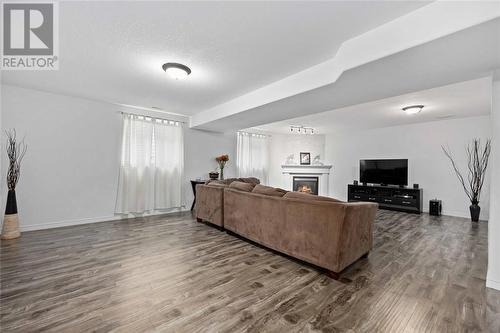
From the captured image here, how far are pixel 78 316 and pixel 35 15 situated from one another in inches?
106

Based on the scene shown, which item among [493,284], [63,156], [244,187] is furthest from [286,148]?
[63,156]

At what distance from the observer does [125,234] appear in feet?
11.8

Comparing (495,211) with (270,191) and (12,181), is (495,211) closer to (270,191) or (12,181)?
(270,191)

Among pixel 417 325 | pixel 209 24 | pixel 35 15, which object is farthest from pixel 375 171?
pixel 35 15

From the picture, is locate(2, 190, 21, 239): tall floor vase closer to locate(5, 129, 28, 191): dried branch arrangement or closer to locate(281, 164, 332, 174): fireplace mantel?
locate(5, 129, 28, 191): dried branch arrangement

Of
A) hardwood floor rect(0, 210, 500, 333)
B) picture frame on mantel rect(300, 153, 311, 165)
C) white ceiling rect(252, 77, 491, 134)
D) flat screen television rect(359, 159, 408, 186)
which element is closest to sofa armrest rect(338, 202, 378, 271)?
hardwood floor rect(0, 210, 500, 333)

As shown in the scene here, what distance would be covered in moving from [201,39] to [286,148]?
6.12 metres

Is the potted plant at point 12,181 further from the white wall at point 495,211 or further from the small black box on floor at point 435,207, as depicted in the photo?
the small black box on floor at point 435,207

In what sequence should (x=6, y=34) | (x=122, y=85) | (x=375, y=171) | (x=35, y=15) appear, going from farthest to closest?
1. (x=375, y=171)
2. (x=122, y=85)
3. (x=6, y=34)
4. (x=35, y=15)

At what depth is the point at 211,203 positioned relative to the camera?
4.11 m

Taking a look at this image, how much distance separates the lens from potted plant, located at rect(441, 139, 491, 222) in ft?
15.7

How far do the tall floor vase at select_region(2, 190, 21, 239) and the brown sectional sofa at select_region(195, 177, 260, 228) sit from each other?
9.51ft

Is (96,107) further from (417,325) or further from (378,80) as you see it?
(417,325)
